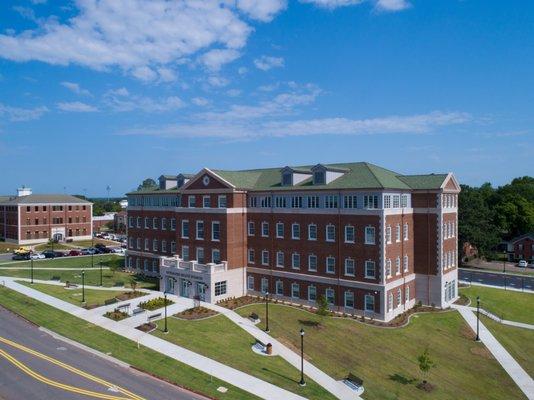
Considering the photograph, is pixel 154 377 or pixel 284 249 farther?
pixel 284 249

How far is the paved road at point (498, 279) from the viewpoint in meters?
64.9

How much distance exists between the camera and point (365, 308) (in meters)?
44.0

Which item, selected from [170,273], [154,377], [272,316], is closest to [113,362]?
[154,377]

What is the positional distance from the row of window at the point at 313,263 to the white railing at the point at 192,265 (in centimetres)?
455

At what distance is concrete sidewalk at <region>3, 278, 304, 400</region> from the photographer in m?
28.5

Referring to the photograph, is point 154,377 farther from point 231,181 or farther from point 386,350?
point 231,181

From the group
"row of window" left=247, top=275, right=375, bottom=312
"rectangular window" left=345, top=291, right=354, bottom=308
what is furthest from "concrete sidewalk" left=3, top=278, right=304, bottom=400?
"rectangular window" left=345, top=291, right=354, bottom=308

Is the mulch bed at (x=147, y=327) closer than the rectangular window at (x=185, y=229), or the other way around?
the mulch bed at (x=147, y=327)

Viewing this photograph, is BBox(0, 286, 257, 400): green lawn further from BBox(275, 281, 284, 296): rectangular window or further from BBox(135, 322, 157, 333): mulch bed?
BBox(275, 281, 284, 296): rectangular window

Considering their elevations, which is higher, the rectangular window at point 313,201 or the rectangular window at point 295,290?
the rectangular window at point 313,201

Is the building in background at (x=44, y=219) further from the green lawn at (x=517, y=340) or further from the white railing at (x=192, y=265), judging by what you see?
the green lawn at (x=517, y=340)

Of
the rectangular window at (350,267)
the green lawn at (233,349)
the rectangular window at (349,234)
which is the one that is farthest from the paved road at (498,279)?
the green lawn at (233,349)

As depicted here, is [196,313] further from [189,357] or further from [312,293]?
[312,293]

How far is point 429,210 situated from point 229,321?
2428 cm
